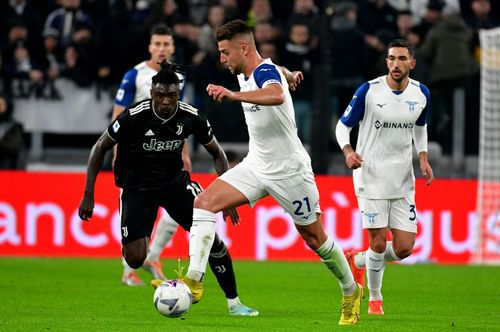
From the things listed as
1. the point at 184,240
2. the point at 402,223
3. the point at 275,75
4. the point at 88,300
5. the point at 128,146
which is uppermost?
the point at 275,75

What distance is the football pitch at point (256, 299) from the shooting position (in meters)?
9.38

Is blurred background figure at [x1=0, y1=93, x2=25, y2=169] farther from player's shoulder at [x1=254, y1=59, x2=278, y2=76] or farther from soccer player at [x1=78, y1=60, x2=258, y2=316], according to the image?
player's shoulder at [x1=254, y1=59, x2=278, y2=76]

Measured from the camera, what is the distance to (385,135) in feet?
35.4

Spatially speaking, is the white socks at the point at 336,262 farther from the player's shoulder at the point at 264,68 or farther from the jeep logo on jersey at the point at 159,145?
the jeep logo on jersey at the point at 159,145

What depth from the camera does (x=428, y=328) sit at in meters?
9.24

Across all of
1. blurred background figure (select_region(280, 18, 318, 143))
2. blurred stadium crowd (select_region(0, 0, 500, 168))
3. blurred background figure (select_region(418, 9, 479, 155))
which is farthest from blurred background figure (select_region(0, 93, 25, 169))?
blurred background figure (select_region(418, 9, 479, 155))

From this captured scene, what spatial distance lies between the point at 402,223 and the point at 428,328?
5.73 ft

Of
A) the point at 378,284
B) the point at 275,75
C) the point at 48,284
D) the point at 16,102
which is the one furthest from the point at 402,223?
the point at 16,102

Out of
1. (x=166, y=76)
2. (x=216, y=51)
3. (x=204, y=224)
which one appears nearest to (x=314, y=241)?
(x=204, y=224)

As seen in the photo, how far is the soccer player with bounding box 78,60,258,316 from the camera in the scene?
10008 mm

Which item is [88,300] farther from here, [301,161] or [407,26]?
[407,26]

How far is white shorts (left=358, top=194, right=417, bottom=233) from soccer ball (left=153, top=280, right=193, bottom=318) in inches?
99.2

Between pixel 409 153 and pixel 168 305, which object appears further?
pixel 409 153

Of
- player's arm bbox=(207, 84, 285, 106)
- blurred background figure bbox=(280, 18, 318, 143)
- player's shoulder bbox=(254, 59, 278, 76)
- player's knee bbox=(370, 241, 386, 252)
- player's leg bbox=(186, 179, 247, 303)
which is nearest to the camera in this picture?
player's arm bbox=(207, 84, 285, 106)
